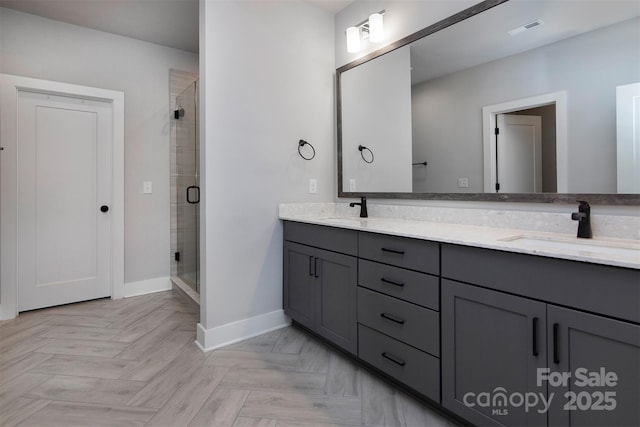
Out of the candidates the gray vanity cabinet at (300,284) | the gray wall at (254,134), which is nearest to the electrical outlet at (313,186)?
the gray wall at (254,134)

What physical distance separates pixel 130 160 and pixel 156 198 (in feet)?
1.46

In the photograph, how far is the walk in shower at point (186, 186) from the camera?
308 cm

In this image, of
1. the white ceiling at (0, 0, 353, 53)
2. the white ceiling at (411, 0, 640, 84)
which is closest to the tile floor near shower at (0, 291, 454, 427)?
the white ceiling at (411, 0, 640, 84)

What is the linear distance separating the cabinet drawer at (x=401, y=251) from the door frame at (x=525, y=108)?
65 centimetres

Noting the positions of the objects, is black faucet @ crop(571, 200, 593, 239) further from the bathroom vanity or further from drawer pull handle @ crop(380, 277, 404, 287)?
drawer pull handle @ crop(380, 277, 404, 287)

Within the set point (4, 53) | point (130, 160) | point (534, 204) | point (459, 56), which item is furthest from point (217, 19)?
point (534, 204)

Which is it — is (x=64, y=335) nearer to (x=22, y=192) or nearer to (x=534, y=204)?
(x=22, y=192)

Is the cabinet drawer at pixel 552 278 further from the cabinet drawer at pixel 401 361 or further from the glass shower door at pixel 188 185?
the glass shower door at pixel 188 185

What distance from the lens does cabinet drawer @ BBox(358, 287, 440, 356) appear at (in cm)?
143

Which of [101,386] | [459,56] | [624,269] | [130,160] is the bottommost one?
[101,386]

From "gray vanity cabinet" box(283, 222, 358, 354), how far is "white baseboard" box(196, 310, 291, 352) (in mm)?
114

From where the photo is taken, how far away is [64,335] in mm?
2354

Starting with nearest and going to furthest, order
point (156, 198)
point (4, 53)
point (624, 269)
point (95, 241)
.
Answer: point (624, 269) → point (4, 53) → point (95, 241) → point (156, 198)

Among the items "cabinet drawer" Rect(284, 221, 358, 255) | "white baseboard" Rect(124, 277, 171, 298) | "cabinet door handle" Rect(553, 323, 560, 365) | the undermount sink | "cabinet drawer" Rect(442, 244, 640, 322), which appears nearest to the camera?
"cabinet drawer" Rect(442, 244, 640, 322)
